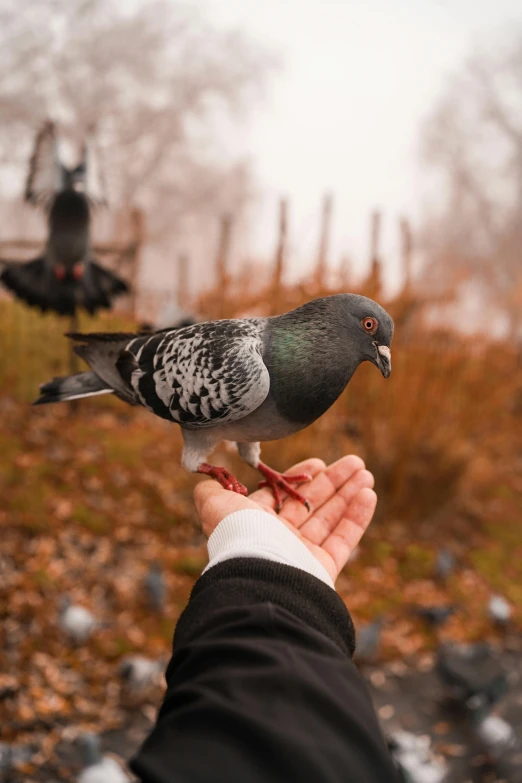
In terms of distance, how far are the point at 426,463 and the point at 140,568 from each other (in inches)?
93.2

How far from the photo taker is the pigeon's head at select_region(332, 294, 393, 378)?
115 cm

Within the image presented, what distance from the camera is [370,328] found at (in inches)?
45.6

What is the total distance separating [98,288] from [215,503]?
3.88ft

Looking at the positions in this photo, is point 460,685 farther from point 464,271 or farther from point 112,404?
point 112,404

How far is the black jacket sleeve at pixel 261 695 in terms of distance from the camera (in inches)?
32.0

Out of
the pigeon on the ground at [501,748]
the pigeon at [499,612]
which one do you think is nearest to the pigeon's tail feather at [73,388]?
the pigeon on the ground at [501,748]

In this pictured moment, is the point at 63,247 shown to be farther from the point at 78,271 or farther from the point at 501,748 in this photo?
the point at 501,748

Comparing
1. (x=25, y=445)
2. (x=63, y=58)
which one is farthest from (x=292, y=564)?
(x=63, y=58)

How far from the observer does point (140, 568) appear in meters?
4.48

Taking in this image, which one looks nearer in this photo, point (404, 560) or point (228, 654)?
point (228, 654)

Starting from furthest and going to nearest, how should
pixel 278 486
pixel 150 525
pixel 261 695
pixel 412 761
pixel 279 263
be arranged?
pixel 150 525 → pixel 412 761 → pixel 279 263 → pixel 278 486 → pixel 261 695

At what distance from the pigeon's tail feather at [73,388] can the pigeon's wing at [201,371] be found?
0.29 ft

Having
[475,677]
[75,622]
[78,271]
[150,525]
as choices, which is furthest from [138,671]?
[78,271]

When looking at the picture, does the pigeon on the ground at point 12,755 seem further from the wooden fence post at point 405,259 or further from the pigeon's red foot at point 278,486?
the wooden fence post at point 405,259
